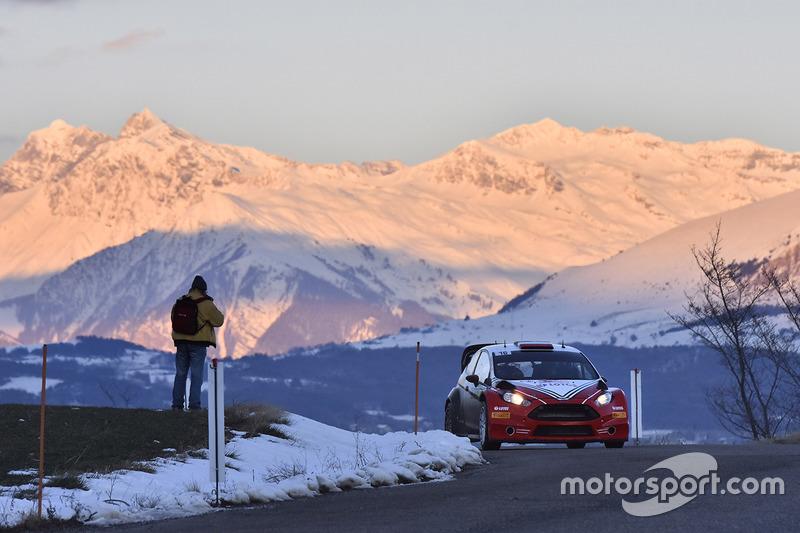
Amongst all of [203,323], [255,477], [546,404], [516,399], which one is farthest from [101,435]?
[546,404]

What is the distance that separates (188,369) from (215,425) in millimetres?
8491

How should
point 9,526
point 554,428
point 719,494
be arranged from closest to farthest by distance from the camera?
point 9,526 → point 719,494 → point 554,428

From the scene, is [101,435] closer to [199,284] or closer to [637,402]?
[199,284]

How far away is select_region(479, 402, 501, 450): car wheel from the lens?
2072 cm

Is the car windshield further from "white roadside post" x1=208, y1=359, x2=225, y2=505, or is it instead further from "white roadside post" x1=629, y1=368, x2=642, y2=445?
"white roadside post" x1=208, y1=359, x2=225, y2=505

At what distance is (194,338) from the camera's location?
71.1ft

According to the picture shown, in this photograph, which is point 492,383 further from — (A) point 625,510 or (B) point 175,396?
(A) point 625,510

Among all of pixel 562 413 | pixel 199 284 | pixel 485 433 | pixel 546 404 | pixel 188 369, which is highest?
pixel 199 284

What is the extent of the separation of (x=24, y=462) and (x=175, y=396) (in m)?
6.82

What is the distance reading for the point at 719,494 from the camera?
42.7ft

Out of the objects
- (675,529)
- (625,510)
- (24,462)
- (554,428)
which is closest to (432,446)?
(554,428)

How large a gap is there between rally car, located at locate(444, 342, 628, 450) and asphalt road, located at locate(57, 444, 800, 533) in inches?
147
